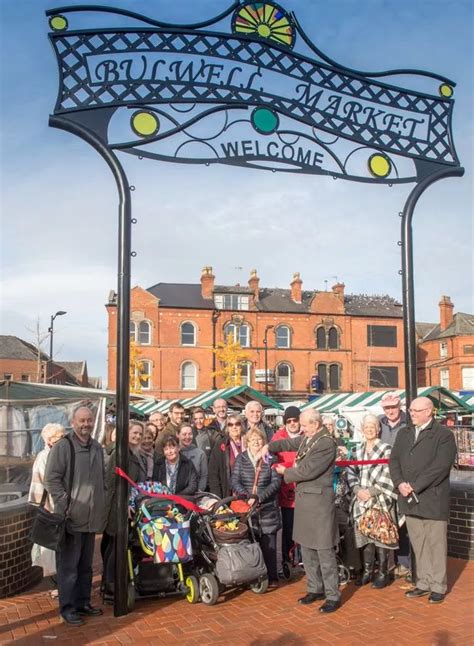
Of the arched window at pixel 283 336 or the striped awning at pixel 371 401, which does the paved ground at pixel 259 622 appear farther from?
the arched window at pixel 283 336

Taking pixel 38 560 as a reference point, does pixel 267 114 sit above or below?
above

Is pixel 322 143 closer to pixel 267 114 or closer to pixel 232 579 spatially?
pixel 267 114

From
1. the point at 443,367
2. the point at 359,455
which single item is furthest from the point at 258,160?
the point at 443,367

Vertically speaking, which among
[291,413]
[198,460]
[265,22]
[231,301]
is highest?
[231,301]

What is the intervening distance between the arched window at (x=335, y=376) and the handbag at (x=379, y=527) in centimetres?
4530

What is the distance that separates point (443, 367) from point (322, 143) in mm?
50551

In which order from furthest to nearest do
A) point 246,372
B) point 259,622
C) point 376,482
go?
point 246,372 < point 376,482 < point 259,622

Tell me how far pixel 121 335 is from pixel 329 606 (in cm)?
313

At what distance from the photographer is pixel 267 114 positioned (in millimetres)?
6848

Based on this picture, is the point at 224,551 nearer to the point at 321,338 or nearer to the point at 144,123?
the point at 144,123

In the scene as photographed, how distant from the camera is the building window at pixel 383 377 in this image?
172ft

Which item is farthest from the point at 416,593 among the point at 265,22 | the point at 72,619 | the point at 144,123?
the point at 265,22

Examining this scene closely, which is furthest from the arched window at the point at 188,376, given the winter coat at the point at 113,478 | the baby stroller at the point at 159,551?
the baby stroller at the point at 159,551

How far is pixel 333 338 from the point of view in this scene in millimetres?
52312
